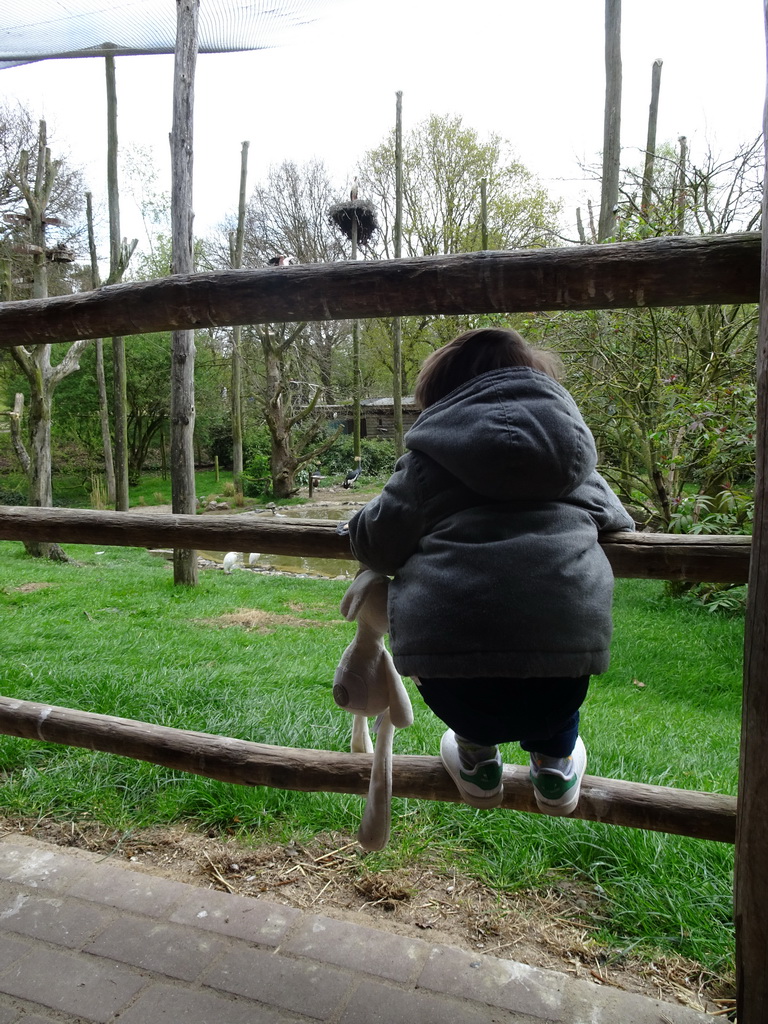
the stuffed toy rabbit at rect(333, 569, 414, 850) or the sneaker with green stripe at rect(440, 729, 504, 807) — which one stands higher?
the stuffed toy rabbit at rect(333, 569, 414, 850)

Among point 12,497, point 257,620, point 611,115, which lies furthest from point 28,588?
point 12,497

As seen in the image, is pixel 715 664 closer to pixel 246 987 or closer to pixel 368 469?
pixel 246 987

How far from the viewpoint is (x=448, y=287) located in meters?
1.51

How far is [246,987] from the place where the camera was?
5.75ft

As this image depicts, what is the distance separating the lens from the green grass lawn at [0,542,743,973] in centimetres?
215

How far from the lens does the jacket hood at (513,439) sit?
1.27 m

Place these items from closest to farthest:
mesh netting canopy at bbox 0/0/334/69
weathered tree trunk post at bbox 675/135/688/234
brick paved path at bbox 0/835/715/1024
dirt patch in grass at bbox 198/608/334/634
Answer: brick paved path at bbox 0/835/715/1024 → mesh netting canopy at bbox 0/0/334/69 → dirt patch in grass at bbox 198/608/334/634 → weathered tree trunk post at bbox 675/135/688/234

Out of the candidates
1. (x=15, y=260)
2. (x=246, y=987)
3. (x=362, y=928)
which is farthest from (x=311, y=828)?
(x=15, y=260)

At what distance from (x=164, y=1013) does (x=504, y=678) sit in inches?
47.3

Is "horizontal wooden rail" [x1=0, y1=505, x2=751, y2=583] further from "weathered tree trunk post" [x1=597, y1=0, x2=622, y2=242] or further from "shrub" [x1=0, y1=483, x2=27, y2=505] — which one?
"shrub" [x1=0, y1=483, x2=27, y2=505]

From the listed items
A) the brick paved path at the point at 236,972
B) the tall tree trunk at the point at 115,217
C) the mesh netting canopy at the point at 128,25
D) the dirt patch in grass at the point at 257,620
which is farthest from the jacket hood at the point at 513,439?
the tall tree trunk at the point at 115,217

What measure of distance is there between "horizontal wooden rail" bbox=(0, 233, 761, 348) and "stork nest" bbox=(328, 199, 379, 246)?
1554cm

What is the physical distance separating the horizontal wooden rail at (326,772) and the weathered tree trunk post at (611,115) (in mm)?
7105

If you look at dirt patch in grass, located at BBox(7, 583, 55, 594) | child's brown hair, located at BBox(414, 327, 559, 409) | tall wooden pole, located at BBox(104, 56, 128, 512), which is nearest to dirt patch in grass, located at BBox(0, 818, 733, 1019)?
child's brown hair, located at BBox(414, 327, 559, 409)
